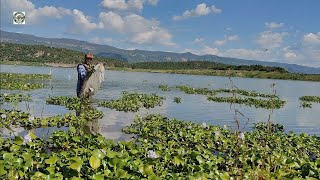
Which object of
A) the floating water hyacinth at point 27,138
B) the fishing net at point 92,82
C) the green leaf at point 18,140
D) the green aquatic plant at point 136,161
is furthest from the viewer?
the fishing net at point 92,82

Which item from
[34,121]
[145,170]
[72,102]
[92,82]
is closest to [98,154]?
[145,170]

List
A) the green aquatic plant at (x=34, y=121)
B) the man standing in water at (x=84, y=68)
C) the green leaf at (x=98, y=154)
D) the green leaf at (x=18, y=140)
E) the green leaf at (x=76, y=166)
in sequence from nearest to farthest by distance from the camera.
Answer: the green leaf at (x=76, y=166)
the green leaf at (x=98, y=154)
the green leaf at (x=18, y=140)
the green aquatic plant at (x=34, y=121)
the man standing in water at (x=84, y=68)

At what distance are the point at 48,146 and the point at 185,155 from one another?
10.4 ft

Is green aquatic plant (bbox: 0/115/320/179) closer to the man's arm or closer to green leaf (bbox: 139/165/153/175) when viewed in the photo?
green leaf (bbox: 139/165/153/175)

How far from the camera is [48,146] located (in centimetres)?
862

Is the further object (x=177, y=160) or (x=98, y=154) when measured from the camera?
(x=177, y=160)

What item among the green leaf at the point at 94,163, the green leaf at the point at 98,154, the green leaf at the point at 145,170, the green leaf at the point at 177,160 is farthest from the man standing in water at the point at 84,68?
the green leaf at the point at 94,163

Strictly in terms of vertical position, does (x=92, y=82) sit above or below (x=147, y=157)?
above

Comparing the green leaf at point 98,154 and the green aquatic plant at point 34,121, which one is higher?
the green leaf at point 98,154

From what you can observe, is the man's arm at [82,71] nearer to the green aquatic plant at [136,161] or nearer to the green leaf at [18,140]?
the green aquatic plant at [136,161]

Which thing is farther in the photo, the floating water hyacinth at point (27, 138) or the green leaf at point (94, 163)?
the floating water hyacinth at point (27, 138)

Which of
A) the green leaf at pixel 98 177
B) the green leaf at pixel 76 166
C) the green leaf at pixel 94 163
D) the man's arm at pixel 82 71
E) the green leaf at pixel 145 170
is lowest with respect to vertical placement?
the green leaf at pixel 145 170

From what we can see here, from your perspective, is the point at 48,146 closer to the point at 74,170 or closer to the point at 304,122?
the point at 74,170

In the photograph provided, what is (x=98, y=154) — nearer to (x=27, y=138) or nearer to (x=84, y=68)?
(x=27, y=138)
